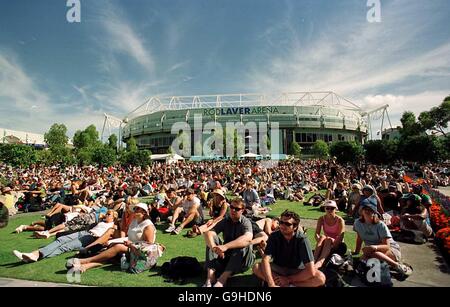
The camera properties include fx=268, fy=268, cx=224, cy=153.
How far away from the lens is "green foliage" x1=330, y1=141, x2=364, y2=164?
3259 centimetres

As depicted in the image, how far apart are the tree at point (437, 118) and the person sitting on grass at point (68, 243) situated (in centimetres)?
4667

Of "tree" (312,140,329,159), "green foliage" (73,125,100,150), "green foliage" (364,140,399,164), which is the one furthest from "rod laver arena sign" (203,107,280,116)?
"green foliage" (364,140,399,164)

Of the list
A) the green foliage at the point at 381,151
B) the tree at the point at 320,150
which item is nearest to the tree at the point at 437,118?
the green foliage at the point at 381,151

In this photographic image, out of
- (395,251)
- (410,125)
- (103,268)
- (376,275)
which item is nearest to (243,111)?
(410,125)

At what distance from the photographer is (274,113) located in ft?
256

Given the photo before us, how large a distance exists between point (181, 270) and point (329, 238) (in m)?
2.41

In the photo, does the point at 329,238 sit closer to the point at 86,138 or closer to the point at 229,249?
the point at 229,249

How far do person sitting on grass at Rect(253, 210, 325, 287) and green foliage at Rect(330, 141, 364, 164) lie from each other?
32462mm

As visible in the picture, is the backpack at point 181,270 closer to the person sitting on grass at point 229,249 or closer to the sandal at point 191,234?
the person sitting on grass at point 229,249

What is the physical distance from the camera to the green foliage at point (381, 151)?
100 ft

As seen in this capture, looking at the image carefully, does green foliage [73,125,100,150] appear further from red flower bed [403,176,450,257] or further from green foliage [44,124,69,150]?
red flower bed [403,176,450,257]

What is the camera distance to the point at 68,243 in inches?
213

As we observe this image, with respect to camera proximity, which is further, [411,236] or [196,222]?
[196,222]
